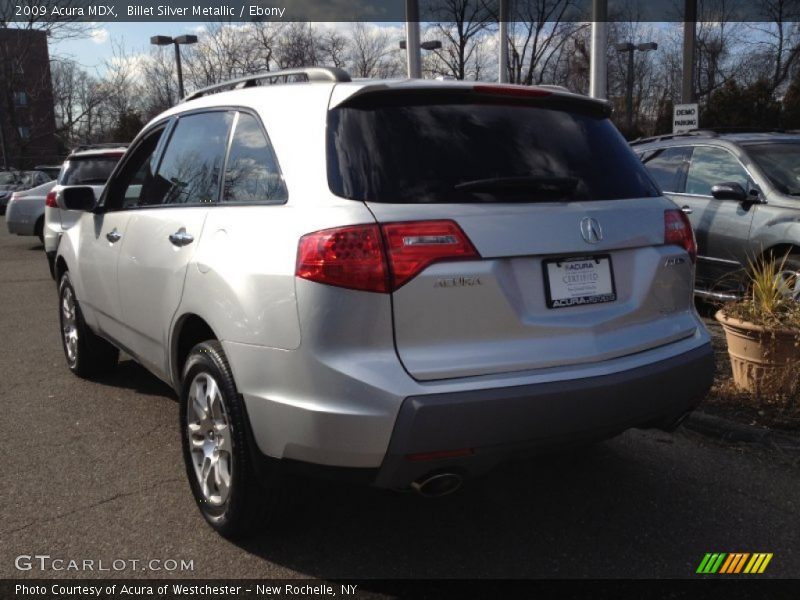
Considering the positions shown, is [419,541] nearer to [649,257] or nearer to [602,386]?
[602,386]

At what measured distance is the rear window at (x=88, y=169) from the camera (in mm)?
11398

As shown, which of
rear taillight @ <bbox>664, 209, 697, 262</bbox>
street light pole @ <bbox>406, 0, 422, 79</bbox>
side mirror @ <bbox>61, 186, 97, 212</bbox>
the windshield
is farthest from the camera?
street light pole @ <bbox>406, 0, 422, 79</bbox>

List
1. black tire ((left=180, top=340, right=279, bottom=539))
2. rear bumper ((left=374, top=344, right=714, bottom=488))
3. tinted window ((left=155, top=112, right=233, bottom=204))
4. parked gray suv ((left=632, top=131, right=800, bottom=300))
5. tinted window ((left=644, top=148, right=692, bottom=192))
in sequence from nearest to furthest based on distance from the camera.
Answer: rear bumper ((left=374, top=344, right=714, bottom=488)), black tire ((left=180, top=340, right=279, bottom=539)), tinted window ((left=155, top=112, right=233, bottom=204)), parked gray suv ((left=632, top=131, right=800, bottom=300)), tinted window ((left=644, top=148, right=692, bottom=192))

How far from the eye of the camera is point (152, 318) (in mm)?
3707

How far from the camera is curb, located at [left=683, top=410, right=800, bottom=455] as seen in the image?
4004 millimetres

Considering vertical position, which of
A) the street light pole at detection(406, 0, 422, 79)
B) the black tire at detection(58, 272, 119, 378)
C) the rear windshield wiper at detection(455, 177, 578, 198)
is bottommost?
the black tire at detection(58, 272, 119, 378)

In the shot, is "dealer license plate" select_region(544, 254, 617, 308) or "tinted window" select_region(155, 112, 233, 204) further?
"tinted window" select_region(155, 112, 233, 204)

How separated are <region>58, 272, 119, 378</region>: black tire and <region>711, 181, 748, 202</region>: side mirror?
515cm

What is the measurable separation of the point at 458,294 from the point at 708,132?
20.6 feet

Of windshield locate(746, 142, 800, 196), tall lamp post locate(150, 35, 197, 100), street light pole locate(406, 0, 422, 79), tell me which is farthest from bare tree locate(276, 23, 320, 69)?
windshield locate(746, 142, 800, 196)

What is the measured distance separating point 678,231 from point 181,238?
7.07 feet

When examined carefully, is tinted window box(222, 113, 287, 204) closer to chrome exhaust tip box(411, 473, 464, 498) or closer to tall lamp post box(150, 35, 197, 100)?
chrome exhaust tip box(411, 473, 464, 498)

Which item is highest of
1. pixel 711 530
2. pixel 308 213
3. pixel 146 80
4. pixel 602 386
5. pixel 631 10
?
pixel 631 10

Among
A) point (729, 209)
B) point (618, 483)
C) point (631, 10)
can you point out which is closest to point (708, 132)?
point (729, 209)
